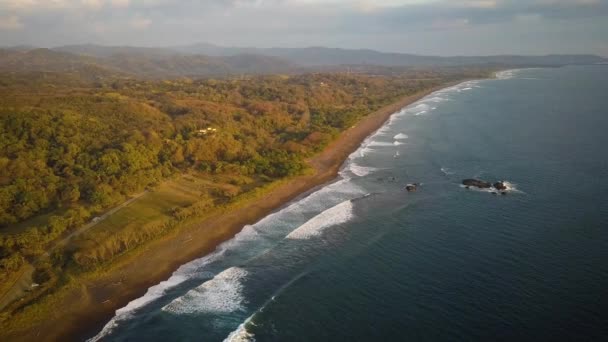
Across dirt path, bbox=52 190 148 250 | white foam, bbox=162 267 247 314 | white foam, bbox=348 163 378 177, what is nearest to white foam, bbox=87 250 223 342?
white foam, bbox=162 267 247 314

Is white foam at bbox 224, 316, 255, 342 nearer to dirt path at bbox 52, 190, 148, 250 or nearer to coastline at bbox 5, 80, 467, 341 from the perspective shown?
coastline at bbox 5, 80, 467, 341

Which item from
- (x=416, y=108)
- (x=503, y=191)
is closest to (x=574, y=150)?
(x=503, y=191)

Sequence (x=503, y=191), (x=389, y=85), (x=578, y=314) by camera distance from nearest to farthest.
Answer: (x=578, y=314) → (x=503, y=191) → (x=389, y=85)

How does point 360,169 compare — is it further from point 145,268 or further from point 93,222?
point 93,222

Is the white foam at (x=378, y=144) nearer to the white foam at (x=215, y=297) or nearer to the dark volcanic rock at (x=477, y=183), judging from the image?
the dark volcanic rock at (x=477, y=183)

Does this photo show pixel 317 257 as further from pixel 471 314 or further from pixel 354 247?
pixel 471 314

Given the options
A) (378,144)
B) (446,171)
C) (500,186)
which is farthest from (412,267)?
(378,144)
